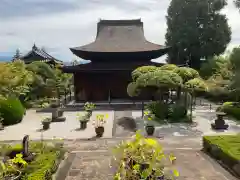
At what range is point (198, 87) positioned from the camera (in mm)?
18219

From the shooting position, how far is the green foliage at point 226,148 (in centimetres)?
1047

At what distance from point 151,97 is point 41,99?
1154cm

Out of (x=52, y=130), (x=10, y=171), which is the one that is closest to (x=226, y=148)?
(x=10, y=171)

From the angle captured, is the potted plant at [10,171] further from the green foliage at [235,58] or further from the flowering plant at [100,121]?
the green foliage at [235,58]

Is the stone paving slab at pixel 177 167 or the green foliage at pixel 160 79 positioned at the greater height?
the green foliage at pixel 160 79

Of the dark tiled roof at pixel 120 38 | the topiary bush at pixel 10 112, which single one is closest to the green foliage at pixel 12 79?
the topiary bush at pixel 10 112

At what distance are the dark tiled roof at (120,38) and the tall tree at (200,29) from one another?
25.6ft

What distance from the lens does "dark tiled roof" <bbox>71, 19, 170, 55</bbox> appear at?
97.1ft

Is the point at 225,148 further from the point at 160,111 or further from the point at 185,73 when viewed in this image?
the point at 185,73

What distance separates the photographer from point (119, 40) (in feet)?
105

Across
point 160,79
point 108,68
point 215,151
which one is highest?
point 108,68

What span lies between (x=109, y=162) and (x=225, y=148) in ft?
15.8

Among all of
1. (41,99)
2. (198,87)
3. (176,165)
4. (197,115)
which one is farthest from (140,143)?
(41,99)

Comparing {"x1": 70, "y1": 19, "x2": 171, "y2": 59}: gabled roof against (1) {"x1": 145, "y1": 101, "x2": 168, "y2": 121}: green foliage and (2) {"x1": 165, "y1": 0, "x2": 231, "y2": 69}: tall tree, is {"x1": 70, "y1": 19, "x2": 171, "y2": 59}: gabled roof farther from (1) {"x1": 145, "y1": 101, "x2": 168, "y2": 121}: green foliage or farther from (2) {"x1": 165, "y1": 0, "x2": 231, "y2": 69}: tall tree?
(1) {"x1": 145, "y1": 101, "x2": 168, "y2": 121}: green foliage
